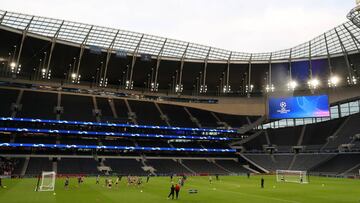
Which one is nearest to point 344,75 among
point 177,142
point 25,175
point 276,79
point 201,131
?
point 276,79

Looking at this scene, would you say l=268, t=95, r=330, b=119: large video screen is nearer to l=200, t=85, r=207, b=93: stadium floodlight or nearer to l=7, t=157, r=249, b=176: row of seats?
l=7, t=157, r=249, b=176: row of seats

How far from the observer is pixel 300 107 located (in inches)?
3145

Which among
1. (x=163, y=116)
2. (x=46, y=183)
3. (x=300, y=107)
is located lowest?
(x=46, y=183)

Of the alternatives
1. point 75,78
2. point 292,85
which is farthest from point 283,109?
point 75,78

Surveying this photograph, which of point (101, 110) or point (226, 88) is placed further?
point (226, 88)

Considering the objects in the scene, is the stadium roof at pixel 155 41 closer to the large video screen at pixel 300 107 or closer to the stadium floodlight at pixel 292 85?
the stadium floodlight at pixel 292 85

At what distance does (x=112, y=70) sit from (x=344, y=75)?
66.1m

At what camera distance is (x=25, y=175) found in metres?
57.2

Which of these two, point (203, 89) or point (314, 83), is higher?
point (314, 83)

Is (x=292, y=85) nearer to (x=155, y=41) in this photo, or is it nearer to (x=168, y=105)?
(x=168, y=105)

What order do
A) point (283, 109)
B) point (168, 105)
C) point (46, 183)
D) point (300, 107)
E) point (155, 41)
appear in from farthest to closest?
point (168, 105) → point (155, 41) → point (283, 109) → point (300, 107) → point (46, 183)

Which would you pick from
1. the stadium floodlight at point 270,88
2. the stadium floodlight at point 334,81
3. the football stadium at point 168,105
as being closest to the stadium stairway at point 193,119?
the football stadium at point 168,105

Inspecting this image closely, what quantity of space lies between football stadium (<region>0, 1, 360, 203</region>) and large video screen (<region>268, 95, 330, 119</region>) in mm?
258

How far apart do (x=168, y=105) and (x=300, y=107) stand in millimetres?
38095
